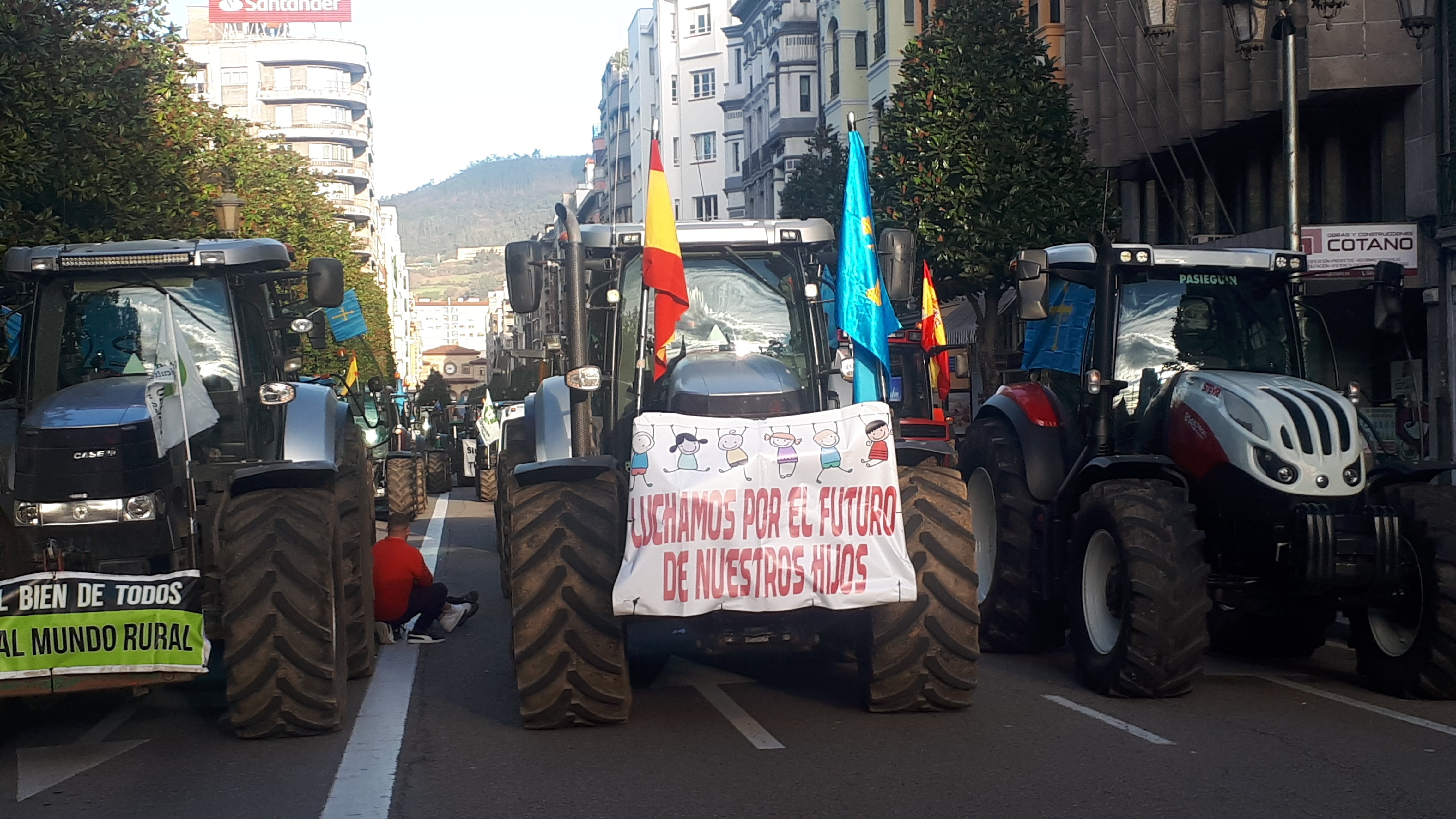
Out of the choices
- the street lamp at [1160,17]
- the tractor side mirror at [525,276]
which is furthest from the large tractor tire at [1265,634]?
the street lamp at [1160,17]

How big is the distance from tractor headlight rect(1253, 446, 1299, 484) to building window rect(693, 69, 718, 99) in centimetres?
8953

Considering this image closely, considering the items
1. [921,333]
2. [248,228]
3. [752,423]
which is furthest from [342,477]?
[248,228]

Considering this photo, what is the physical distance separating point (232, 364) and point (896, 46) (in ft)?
138

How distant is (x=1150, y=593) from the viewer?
908cm

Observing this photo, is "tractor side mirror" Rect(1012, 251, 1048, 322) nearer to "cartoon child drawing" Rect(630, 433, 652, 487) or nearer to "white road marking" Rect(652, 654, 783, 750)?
"white road marking" Rect(652, 654, 783, 750)

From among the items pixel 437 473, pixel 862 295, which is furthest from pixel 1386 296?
pixel 437 473

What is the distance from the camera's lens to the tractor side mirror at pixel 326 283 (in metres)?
10.3

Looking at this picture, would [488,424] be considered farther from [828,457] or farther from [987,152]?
[828,457]

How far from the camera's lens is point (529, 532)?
8680 mm

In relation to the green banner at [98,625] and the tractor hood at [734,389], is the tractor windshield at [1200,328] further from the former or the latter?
the green banner at [98,625]

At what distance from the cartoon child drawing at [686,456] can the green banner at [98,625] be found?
2.48 meters

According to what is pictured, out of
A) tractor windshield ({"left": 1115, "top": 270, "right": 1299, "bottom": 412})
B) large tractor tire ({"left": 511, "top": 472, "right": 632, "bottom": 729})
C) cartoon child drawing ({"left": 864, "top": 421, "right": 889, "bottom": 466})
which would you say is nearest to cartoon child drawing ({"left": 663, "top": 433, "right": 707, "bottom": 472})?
large tractor tire ({"left": 511, "top": 472, "right": 632, "bottom": 729})

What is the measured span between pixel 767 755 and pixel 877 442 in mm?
1673

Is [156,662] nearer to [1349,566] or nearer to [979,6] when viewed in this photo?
[1349,566]
